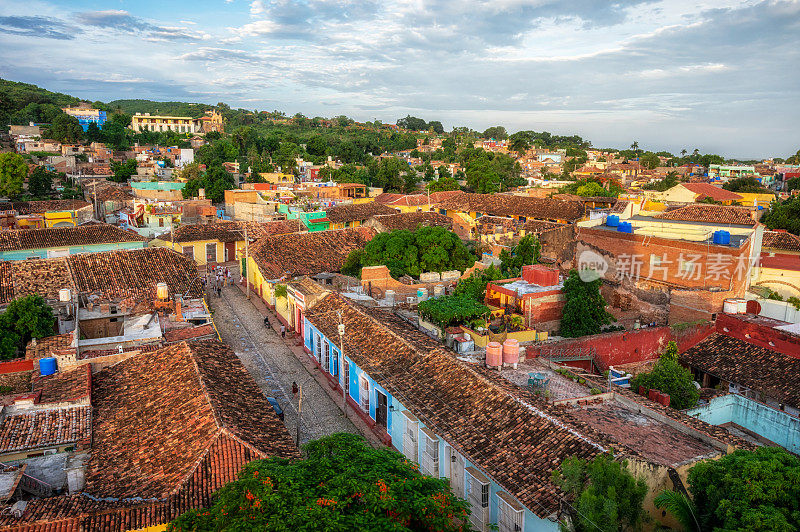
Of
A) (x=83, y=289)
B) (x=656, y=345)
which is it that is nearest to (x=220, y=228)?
(x=83, y=289)

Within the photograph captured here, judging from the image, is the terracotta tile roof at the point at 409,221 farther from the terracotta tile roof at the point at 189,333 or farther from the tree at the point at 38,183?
the tree at the point at 38,183

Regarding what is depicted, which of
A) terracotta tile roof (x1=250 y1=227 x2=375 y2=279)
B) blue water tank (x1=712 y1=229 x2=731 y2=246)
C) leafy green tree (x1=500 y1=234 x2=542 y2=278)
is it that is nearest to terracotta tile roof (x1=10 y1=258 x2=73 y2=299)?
terracotta tile roof (x1=250 y1=227 x2=375 y2=279)

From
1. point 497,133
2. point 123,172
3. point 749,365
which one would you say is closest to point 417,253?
point 749,365

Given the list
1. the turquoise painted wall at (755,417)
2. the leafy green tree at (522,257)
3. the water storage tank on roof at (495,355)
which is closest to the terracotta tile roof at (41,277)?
the water storage tank on roof at (495,355)

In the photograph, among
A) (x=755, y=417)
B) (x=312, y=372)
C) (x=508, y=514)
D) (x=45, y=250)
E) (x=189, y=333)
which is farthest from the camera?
(x=45, y=250)

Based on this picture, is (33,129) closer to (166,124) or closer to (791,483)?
(166,124)

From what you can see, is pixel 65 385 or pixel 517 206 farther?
pixel 517 206

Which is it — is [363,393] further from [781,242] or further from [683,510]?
[781,242]
